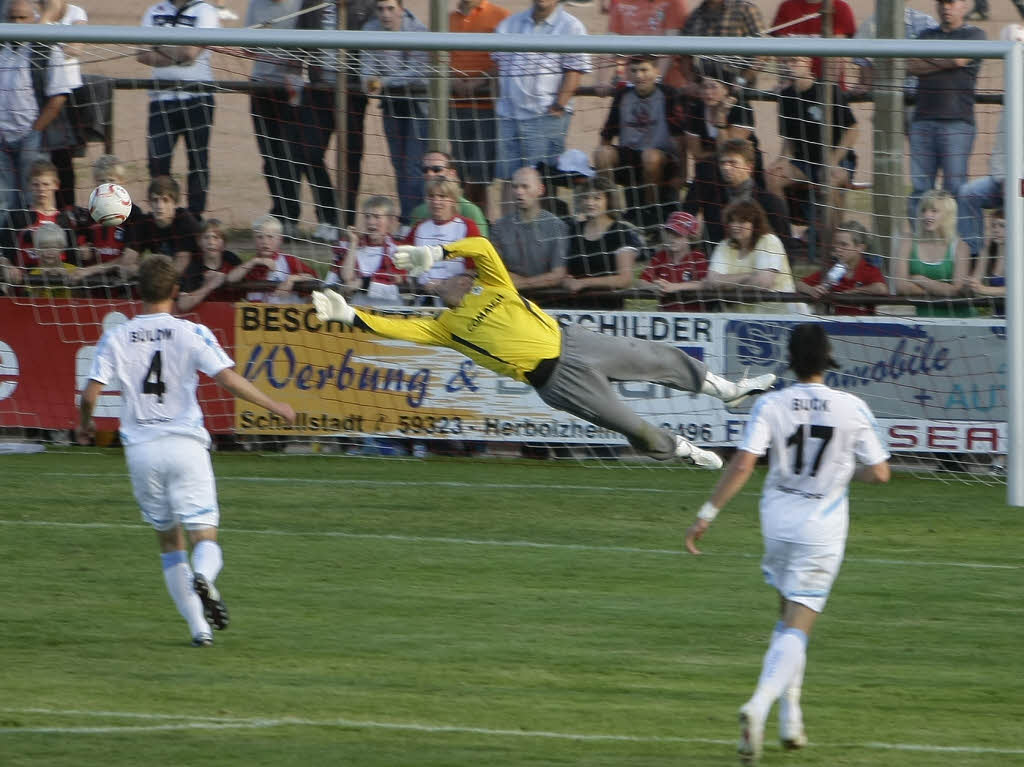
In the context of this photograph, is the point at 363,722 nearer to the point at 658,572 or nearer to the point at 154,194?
the point at 658,572

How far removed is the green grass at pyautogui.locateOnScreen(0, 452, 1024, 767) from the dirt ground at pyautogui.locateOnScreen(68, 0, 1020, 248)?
269 centimetres

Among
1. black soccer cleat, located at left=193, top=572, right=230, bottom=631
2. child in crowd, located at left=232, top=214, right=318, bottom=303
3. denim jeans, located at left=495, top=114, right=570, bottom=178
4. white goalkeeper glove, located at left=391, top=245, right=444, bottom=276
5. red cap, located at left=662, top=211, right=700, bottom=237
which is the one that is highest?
denim jeans, located at left=495, top=114, right=570, bottom=178

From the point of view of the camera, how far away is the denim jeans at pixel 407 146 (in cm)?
1314

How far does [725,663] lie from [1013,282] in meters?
4.71

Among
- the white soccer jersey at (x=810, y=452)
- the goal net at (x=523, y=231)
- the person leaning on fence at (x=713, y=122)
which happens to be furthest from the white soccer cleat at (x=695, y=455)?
the white soccer jersey at (x=810, y=452)

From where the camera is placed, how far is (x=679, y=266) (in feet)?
42.1

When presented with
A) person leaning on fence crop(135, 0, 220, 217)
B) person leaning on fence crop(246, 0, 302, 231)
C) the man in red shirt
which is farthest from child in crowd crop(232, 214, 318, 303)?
the man in red shirt

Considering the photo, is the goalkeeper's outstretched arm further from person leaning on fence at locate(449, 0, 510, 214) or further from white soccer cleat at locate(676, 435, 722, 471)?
person leaning on fence at locate(449, 0, 510, 214)

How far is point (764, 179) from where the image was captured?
1273 cm

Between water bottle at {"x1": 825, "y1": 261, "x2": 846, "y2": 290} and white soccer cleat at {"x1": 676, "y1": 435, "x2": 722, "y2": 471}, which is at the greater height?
water bottle at {"x1": 825, "y1": 261, "x2": 846, "y2": 290}

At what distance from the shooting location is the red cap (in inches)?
500

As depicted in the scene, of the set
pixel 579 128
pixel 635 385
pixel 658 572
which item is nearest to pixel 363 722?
pixel 658 572

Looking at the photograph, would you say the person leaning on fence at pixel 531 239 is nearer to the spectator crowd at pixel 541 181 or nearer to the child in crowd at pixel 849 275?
the spectator crowd at pixel 541 181

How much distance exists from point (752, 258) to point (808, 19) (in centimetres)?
285
